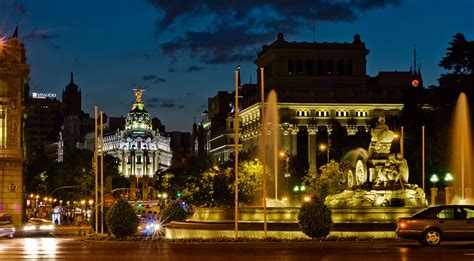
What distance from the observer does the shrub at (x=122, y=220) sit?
136 feet

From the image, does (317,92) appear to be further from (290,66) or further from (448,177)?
(448,177)

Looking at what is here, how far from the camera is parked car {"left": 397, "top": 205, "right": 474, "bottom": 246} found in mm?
34719

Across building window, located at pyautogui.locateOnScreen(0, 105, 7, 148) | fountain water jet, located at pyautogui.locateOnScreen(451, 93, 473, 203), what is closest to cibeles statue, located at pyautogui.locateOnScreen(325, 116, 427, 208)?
fountain water jet, located at pyautogui.locateOnScreen(451, 93, 473, 203)

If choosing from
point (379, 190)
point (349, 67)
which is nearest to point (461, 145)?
point (379, 190)

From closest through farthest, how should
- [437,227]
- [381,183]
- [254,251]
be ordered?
[254,251] < [437,227] < [381,183]

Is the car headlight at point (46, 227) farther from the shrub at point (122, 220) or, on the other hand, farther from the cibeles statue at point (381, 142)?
the cibeles statue at point (381, 142)

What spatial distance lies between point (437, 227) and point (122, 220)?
521 inches

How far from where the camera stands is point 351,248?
34.7 metres

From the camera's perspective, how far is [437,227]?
115 ft

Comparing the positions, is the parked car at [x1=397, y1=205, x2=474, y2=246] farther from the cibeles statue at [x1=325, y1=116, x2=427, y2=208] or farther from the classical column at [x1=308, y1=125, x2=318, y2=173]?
the classical column at [x1=308, y1=125, x2=318, y2=173]

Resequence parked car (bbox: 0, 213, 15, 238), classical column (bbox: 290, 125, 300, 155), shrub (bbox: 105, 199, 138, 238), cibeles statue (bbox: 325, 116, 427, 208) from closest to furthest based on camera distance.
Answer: shrub (bbox: 105, 199, 138, 238) < cibeles statue (bbox: 325, 116, 427, 208) < parked car (bbox: 0, 213, 15, 238) < classical column (bbox: 290, 125, 300, 155)

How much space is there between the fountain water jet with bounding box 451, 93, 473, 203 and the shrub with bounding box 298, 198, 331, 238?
110ft

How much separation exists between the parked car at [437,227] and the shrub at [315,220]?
3.45 meters

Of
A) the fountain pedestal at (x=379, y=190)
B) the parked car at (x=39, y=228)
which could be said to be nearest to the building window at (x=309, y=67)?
the parked car at (x=39, y=228)
